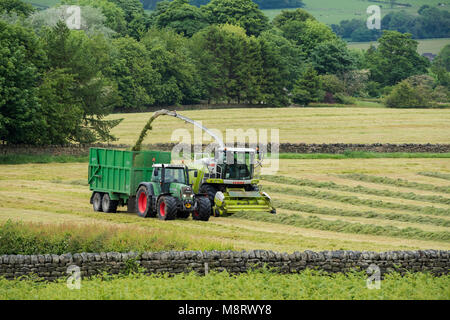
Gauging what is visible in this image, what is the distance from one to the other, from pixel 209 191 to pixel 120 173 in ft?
12.4

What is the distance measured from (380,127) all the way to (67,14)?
4499 centimetres

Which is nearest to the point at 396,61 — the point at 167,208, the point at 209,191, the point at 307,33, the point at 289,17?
the point at 307,33

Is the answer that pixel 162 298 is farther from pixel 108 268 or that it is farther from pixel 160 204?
pixel 160 204

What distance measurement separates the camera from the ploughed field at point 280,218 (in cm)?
1973

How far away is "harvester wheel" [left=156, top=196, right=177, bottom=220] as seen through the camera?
28.2 meters

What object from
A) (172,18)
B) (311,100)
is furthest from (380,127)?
(172,18)

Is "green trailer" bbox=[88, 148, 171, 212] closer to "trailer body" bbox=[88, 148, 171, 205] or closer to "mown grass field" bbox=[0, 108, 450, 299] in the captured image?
"trailer body" bbox=[88, 148, 171, 205]

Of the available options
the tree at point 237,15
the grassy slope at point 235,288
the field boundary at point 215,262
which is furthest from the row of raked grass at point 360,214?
the tree at point 237,15

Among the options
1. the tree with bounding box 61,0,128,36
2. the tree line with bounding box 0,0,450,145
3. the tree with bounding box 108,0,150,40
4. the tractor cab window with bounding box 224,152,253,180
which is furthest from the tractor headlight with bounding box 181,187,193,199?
the tree with bounding box 108,0,150,40

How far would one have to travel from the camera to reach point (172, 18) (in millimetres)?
135375

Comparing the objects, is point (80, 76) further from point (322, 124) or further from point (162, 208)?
point (162, 208)

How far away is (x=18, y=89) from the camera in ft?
170

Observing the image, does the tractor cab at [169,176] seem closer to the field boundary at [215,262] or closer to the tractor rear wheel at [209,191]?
the tractor rear wheel at [209,191]

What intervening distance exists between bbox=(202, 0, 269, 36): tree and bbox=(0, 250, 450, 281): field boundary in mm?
125224
